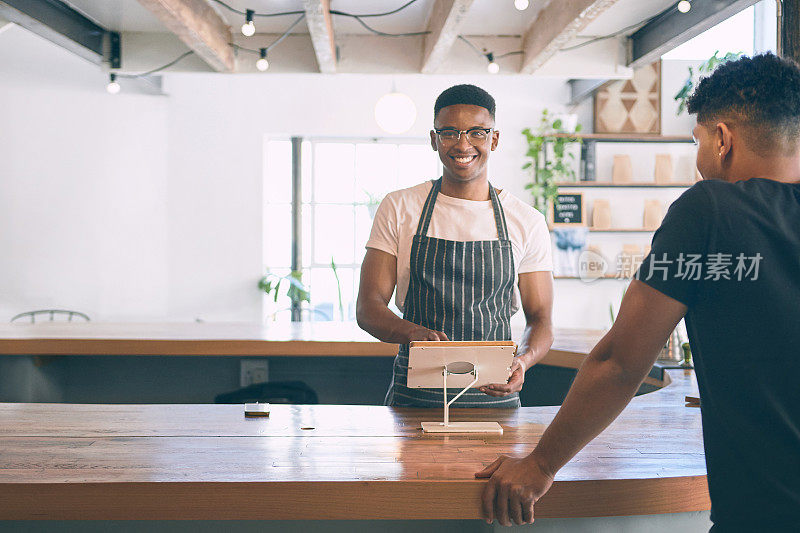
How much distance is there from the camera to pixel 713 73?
104 cm

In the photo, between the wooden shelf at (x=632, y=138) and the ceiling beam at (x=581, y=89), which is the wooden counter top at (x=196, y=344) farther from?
the wooden shelf at (x=632, y=138)

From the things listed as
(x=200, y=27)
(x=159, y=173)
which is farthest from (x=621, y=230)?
(x=159, y=173)

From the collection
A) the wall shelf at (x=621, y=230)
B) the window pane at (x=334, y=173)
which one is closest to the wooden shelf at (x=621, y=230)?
the wall shelf at (x=621, y=230)

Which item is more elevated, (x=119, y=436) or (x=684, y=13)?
(x=684, y=13)

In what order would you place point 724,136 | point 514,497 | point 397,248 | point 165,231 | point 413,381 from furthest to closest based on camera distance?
point 165,231
point 397,248
point 413,381
point 514,497
point 724,136

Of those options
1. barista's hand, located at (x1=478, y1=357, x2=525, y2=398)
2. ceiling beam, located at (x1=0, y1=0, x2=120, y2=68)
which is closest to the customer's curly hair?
barista's hand, located at (x1=478, y1=357, x2=525, y2=398)

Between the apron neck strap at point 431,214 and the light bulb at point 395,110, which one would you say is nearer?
the apron neck strap at point 431,214

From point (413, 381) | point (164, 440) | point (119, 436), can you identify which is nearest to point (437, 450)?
point (413, 381)

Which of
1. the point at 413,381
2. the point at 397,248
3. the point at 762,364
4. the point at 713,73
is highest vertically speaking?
the point at 713,73

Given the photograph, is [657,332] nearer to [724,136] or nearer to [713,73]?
[724,136]

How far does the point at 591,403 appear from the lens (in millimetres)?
1061

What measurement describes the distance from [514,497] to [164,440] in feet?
2.75

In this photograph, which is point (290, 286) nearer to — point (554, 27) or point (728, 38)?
point (554, 27)

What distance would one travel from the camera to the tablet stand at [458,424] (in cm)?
163
